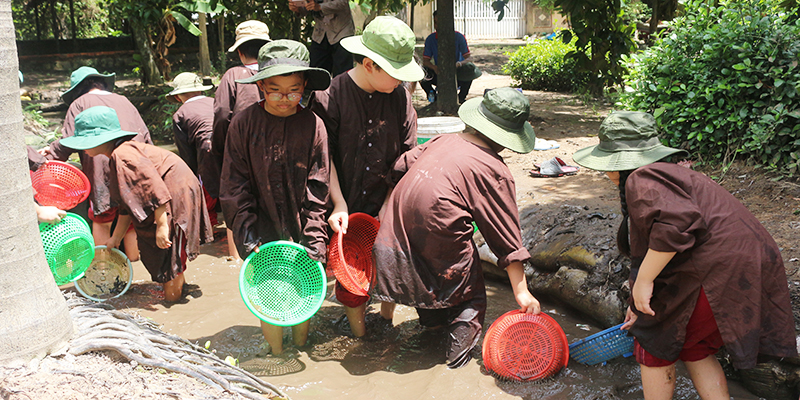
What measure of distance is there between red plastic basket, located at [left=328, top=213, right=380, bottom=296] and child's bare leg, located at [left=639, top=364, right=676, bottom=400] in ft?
4.93

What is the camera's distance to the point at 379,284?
10.2 feet

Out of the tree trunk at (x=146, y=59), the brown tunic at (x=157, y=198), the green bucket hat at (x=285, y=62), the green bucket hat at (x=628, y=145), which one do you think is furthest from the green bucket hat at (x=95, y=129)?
the tree trunk at (x=146, y=59)

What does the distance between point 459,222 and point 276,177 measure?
107 cm

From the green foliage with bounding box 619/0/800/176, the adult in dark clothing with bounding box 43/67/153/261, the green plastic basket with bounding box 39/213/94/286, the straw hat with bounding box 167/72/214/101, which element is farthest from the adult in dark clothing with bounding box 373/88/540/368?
the straw hat with bounding box 167/72/214/101

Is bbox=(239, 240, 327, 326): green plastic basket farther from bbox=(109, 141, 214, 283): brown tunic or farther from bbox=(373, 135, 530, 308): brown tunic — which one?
bbox=(109, 141, 214, 283): brown tunic

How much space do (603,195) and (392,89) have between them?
2771 millimetres

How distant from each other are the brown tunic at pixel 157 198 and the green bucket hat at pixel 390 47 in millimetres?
1753

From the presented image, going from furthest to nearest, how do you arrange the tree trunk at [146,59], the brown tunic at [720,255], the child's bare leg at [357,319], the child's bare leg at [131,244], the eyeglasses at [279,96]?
1. the tree trunk at [146,59]
2. the child's bare leg at [131,244]
3. the child's bare leg at [357,319]
4. the eyeglasses at [279,96]
5. the brown tunic at [720,255]

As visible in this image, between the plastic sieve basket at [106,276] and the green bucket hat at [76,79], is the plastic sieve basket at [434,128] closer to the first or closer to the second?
the plastic sieve basket at [106,276]

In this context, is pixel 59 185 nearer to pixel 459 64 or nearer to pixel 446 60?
pixel 446 60

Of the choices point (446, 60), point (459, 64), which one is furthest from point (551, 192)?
point (459, 64)

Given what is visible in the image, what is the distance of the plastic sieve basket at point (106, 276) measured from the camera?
449cm

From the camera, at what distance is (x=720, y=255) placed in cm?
236

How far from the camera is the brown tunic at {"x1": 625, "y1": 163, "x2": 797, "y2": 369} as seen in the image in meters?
2.33
